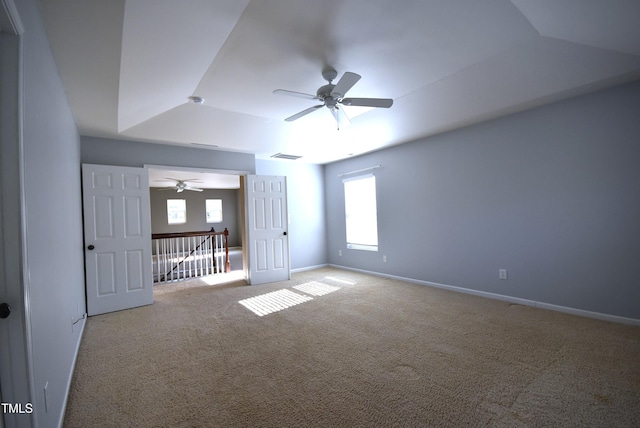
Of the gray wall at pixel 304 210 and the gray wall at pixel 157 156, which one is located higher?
the gray wall at pixel 157 156

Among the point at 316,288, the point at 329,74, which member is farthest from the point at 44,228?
Result: the point at 316,288

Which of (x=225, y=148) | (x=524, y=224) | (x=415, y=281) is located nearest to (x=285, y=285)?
(x=415, y=281)

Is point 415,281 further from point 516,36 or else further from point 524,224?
point 516,36

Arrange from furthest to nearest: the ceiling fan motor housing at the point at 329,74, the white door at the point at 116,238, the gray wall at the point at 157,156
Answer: the gray wall at the point at 157,156 → the white door at the point at 116,238 → the ceiling fan motor housing at the point at 329,74

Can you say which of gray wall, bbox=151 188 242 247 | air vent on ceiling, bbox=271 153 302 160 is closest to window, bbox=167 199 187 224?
gray wall, bbox=151 188 242 247

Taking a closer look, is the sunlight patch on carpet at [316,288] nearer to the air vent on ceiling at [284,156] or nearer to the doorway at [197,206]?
the air vent on ceiling at [284,156]

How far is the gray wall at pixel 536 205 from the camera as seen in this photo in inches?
118

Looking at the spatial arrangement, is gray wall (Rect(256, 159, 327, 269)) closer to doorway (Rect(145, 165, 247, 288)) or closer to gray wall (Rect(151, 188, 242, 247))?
doorway (Rect(145, 165, 247, 288))

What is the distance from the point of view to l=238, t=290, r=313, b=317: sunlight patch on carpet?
3.83 m

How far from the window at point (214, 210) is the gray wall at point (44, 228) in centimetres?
939

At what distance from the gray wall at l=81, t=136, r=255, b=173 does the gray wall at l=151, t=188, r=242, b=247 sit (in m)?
6.63

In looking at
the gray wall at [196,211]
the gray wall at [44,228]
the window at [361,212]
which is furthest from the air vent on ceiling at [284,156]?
the gray wall at [196,211]

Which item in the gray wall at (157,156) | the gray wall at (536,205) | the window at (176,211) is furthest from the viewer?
the window at (176,211)

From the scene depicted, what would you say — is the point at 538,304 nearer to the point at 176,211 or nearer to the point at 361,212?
the point at 361,212
